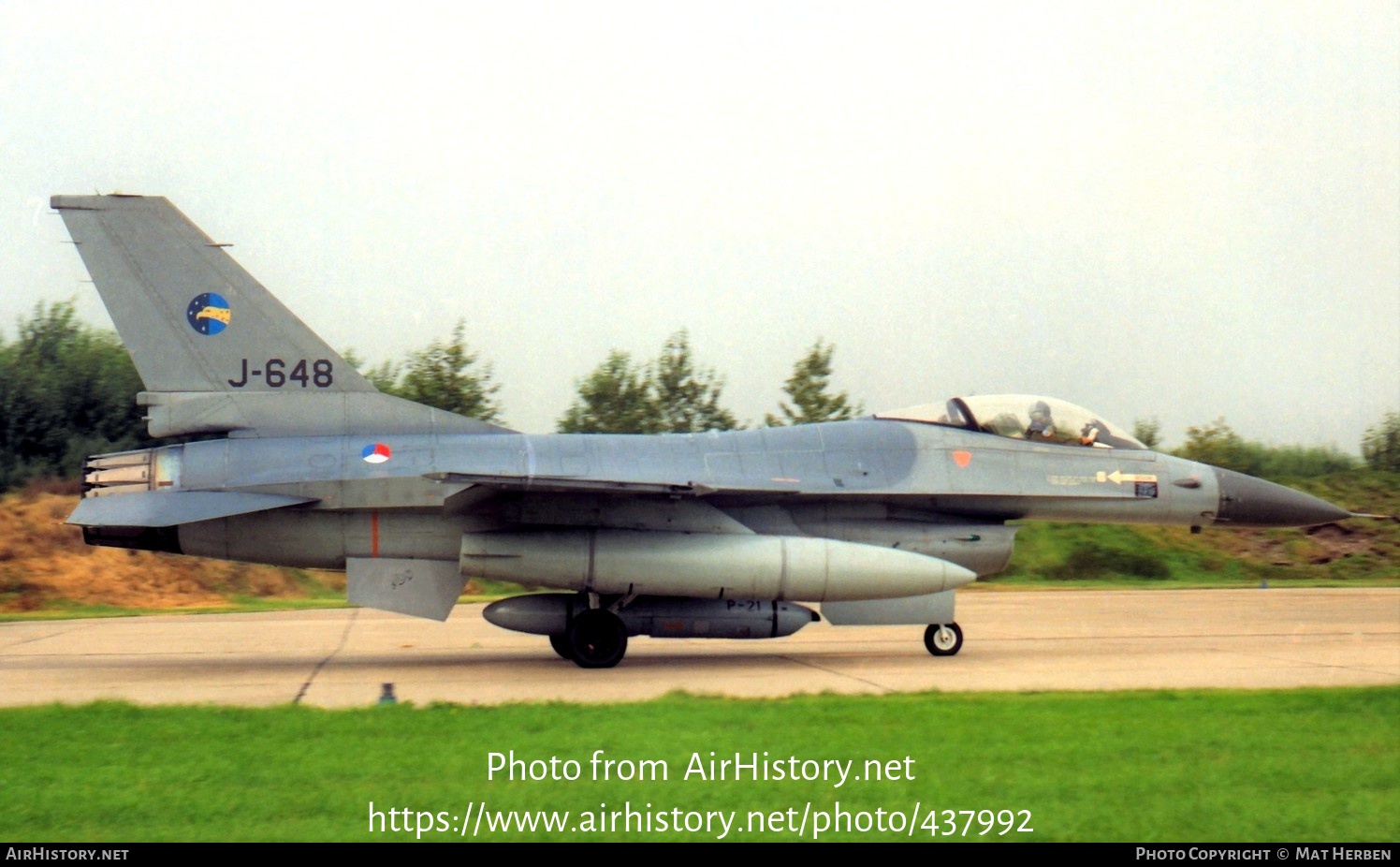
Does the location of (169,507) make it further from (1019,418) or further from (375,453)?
(1019,418)

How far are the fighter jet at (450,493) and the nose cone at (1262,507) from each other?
2635 mm

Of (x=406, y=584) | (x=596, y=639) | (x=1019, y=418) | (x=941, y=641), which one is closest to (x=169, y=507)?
(x=406, y=584)

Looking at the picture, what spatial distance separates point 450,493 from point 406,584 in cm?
103

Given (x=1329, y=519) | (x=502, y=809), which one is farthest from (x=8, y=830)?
(x=1329, y=519)

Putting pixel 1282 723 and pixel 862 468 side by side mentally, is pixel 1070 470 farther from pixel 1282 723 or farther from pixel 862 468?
pixel 1282 723

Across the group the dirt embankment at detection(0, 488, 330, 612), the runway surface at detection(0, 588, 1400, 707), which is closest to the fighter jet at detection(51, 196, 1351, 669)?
the runway surface at detection(0, 588, 1400, 707)

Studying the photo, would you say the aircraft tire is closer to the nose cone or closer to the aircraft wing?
the aircraft wing

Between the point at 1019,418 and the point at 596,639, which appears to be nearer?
the point at 596,639

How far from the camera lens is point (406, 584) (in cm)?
1178

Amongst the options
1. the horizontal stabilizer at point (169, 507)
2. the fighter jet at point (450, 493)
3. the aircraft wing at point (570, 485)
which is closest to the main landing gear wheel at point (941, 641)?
the fighter jet at point (450, 493)

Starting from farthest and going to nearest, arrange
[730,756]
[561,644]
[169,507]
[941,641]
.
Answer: [941,641]
[561,644]
[169,507]
[730,756]

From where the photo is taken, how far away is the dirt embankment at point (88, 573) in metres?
22.5

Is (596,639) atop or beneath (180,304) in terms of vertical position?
beneath

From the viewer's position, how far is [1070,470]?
12906mm
